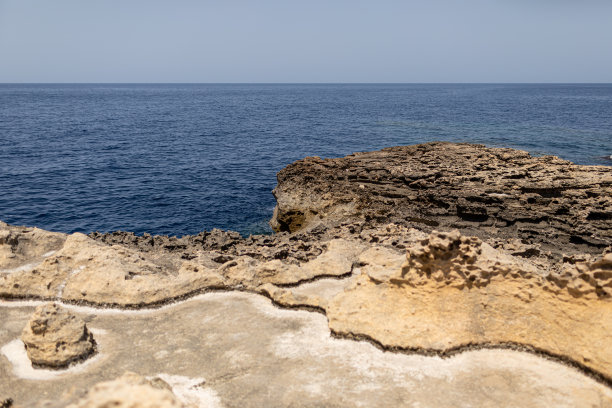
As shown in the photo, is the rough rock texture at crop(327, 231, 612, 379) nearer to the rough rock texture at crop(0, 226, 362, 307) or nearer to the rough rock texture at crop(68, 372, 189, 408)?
the rough rock texture at crop(0, 226, 362, 307)

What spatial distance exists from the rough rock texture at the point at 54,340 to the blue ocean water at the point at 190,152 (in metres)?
19.3

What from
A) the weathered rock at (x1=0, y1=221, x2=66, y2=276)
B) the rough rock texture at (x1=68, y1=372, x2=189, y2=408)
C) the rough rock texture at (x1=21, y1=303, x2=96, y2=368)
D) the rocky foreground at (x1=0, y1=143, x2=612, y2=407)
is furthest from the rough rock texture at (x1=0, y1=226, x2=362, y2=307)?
the rough rock texture at (x1=68, y1=372, x2=189, y2=408)

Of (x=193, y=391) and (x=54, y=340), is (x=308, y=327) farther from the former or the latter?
(x=54, y=340)

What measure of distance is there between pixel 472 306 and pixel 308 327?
494 centimetres

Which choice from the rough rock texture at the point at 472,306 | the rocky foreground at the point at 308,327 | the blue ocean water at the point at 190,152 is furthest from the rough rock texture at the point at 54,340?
the blue ocean water at the point at 190,152

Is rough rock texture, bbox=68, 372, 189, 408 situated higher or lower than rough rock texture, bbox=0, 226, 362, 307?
higher

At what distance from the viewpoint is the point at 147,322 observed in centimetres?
1391

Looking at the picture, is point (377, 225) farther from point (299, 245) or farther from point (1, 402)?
point (1, 402)

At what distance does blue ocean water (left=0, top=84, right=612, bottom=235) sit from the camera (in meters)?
34.9

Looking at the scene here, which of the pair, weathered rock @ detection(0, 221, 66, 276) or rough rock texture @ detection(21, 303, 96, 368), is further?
weathered rock @ detection(0, 221, 66, 276)

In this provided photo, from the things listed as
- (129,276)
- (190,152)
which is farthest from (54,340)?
(190,152)

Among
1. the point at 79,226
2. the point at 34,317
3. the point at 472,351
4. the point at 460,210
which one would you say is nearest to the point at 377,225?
the point at 460,210

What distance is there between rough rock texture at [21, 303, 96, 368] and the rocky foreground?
0.04 metres

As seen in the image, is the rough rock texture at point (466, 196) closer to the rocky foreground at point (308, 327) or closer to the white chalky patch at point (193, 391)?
the rocky foreground at point (308, 327)
